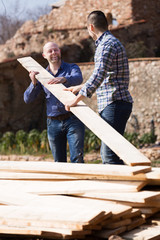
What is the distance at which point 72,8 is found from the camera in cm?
1507

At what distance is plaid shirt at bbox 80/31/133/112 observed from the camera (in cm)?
377

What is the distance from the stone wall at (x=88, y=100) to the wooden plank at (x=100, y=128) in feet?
19.8

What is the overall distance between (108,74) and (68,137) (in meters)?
0.93

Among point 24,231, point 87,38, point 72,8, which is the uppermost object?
point 72,8

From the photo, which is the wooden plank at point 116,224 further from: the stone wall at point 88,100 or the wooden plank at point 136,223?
the stone wall at point 88,100

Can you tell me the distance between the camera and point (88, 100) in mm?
11961

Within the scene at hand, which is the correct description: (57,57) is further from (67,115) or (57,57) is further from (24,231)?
(24,231)

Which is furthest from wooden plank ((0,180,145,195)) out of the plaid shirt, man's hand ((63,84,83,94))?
man's hand ((63,84,83,94))

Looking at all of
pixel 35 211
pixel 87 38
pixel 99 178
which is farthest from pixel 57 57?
pixel 87 38

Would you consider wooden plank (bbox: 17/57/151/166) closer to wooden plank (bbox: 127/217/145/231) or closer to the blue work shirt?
the blue work shirt

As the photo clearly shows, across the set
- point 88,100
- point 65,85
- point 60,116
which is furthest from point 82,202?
point 88,100

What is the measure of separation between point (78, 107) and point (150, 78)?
755cm

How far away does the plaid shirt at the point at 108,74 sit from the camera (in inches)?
149

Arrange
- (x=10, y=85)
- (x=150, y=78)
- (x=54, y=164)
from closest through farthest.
Result: (x=54, y=164) → (x=150, y=78) → (x=10, y=85)
